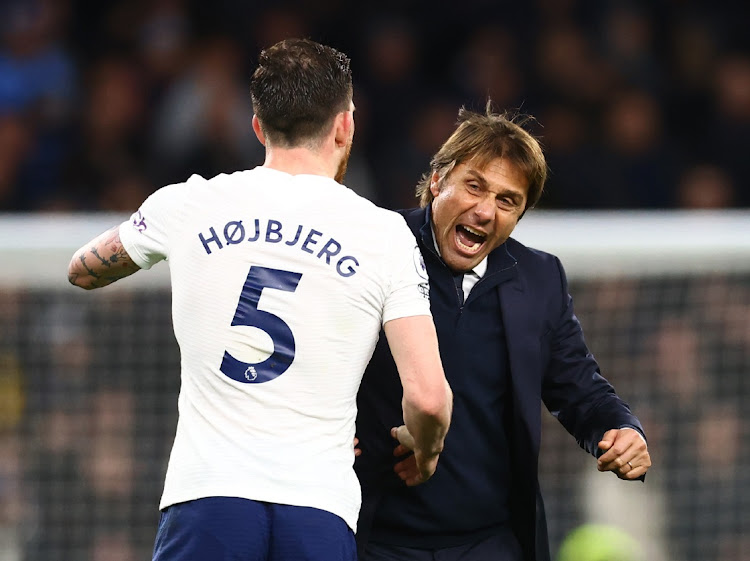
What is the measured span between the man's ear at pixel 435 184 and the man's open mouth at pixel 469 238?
143mm

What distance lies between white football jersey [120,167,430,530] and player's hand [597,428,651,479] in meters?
0.77

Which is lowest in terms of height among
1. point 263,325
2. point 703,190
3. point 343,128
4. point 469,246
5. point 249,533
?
point 249,533

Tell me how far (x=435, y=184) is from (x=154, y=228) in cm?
97

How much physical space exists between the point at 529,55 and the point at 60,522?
14.0 feet

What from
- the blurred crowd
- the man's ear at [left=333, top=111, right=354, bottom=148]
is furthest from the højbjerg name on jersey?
the blurred crowd

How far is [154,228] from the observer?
9.04 ft

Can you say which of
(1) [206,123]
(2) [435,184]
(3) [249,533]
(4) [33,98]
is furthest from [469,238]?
(4) [33,98]

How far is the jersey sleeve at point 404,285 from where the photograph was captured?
2650 millimetres

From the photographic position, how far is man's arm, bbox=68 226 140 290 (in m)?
2.87

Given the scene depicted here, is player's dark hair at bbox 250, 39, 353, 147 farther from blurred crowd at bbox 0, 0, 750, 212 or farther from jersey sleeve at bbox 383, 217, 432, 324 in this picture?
blurred crowd at bbox 0, 0, 750, 212

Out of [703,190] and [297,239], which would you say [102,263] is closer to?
[297,239]

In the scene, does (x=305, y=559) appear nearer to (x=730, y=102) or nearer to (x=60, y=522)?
(x=60, y=522)

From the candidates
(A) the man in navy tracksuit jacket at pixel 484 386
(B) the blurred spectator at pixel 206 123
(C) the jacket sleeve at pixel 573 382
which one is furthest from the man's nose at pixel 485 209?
(B) the blurred spectator at pixel 206 123

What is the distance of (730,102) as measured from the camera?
7840 mm
